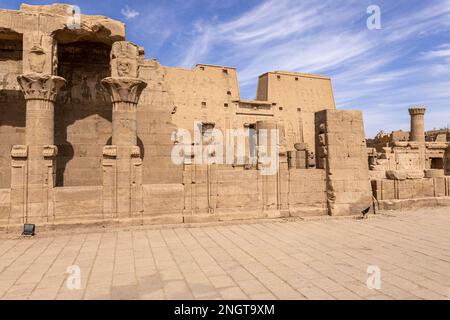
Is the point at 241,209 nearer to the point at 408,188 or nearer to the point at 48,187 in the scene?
the point at 48,187

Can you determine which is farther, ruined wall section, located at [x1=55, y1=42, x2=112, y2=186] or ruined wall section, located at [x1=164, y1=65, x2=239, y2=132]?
ruined wall section, located at [x1=164, y1=65, x2=239, y2=132]

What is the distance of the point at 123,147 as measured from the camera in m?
8.69

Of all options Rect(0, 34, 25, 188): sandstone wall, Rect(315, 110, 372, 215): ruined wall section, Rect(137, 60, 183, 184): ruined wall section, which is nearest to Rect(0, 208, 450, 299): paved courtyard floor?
Rect(315, 110, 372, 215): ruined wall section

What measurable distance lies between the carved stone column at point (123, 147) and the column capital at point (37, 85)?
1352mm

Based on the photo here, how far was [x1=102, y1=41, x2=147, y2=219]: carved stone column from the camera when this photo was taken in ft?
27.6

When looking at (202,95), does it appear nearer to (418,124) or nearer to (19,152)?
(19,152)

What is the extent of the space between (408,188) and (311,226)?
5.45m


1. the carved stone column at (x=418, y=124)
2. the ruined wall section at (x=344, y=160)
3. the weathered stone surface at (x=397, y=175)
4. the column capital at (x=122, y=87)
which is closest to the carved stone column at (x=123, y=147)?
the column capital at (x=122, y=87)

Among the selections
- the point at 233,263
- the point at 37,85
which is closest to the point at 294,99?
the point at 37,85

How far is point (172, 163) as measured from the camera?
10.9 metres

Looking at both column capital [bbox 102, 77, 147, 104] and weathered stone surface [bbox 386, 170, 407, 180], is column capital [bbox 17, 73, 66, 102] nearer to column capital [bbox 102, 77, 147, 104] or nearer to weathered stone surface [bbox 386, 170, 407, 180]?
column capital [bbox 102, 77, 147, 104]

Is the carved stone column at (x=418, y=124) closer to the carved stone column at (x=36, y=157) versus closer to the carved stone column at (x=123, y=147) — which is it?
the carved stone column at (x=123, y=147)

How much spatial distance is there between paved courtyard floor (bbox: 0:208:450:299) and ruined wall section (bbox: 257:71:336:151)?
19947 mm
